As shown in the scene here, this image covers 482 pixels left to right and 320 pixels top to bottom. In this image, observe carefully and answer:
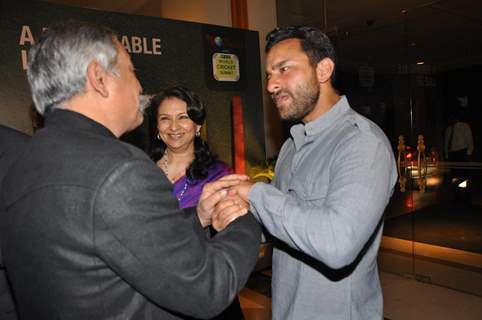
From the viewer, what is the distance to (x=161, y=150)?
240 cm

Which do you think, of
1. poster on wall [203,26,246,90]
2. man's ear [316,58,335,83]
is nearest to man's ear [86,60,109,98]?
man's ear [316,58,335,83]

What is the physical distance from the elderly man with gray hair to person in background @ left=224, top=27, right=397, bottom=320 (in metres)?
0.21

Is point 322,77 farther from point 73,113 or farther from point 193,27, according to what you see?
point 193,27

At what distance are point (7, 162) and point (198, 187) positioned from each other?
102cm

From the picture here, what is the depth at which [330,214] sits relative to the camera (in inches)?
40.8

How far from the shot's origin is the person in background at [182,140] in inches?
86.4

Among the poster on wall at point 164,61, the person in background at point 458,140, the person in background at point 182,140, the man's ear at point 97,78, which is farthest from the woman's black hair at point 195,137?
the person in background at point 458,140

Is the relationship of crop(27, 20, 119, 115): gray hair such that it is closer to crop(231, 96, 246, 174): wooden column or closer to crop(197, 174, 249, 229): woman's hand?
crop(197, 174, 249, 229): woman's hand

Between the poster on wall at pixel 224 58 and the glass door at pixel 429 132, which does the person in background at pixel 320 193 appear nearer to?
the poster on wall at pixel 224 58

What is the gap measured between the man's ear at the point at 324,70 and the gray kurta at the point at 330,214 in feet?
0.41

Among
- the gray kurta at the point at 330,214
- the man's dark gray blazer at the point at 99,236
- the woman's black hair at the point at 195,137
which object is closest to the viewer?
the man's dark gray blazer at the point at 99,236

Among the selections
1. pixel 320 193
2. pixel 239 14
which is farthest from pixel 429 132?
pixel 320 193

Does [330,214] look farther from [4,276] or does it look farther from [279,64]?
[4,276]

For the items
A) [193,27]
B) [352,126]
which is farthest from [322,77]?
[193,27]
